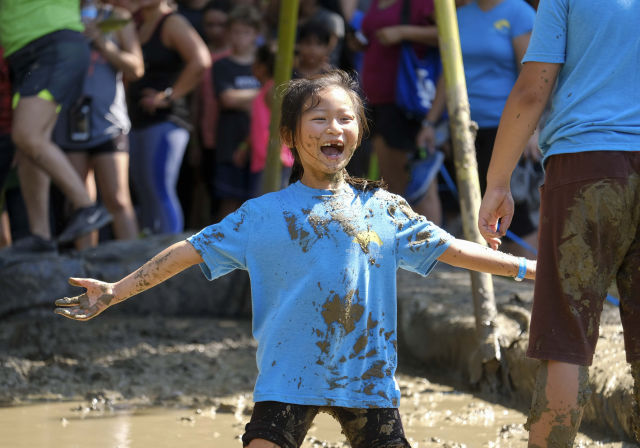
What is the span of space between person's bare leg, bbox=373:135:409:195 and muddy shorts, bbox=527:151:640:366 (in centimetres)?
348

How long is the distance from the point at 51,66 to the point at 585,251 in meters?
3.80

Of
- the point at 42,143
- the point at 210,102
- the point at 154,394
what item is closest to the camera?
the point at 154,394

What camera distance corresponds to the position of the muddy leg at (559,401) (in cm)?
267

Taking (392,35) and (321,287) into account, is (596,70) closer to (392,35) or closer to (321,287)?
Answer: (321,287)

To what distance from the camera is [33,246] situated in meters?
6.13

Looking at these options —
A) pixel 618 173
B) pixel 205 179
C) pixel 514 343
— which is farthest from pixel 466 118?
pixel 205 179

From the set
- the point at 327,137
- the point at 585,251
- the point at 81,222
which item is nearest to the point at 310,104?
the point at 327,137

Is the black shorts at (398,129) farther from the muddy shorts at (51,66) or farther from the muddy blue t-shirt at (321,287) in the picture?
the muddy blue t-shirt at (321,287)

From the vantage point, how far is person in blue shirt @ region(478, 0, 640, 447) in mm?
2678

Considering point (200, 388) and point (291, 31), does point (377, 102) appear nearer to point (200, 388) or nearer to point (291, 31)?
point (291, 31)

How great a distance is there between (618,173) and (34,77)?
3844 mm

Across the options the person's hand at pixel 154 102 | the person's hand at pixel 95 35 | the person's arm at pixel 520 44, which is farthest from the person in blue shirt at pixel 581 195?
the person's hand at pixel 154 102

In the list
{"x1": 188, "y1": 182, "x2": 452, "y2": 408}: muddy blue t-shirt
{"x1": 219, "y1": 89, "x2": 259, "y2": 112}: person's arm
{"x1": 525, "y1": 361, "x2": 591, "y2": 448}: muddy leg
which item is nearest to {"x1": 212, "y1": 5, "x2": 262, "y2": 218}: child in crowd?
{"x1": 219, "y1": 89, "x2": 259, "y2": 112}: person's arm

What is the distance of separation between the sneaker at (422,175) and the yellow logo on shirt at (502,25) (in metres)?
0.84
